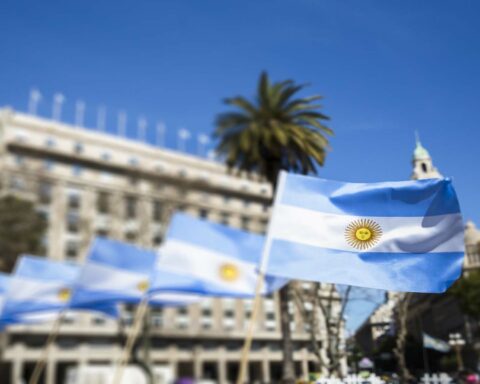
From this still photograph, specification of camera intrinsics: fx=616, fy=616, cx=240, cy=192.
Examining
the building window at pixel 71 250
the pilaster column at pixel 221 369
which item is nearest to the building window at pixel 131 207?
the building window at pixel 71 250

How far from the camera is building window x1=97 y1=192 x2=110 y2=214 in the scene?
63250mm

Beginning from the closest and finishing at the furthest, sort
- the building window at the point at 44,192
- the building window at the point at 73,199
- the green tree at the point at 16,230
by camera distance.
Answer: the green tree at the point at 16,230 → the building window at the point at 44,192 → the building window at the point at 73,199

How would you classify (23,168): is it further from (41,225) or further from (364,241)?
(364,241)

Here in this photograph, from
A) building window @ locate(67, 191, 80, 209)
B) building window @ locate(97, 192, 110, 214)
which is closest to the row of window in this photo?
building window @ locate(67, 191, 80, 209)

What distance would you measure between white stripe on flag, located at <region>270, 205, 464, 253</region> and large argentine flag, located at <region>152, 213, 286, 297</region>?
7.22m

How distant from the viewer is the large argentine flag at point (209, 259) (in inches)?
720

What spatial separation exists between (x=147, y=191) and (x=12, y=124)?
50.0ft

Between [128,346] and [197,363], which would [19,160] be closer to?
[197,363]

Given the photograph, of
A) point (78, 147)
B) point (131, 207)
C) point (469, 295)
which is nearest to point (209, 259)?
point (469, 295)

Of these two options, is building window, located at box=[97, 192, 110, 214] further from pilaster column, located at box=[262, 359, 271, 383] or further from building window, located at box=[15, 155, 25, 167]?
pilaster column, located at box=[262, 359, 271, 383]

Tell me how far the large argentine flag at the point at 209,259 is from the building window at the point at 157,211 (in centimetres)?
4740

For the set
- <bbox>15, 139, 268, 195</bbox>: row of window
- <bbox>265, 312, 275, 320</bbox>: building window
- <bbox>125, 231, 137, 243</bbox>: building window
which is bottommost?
<bbox>265, 312, 275, 320</bbox>: building window

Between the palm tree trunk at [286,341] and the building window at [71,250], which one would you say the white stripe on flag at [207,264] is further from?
the building window at [71,250]

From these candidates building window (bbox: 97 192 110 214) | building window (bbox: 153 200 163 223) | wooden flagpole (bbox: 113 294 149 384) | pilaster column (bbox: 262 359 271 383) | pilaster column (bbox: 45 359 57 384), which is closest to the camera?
wooden flagpole (bbox: 113 294 149 384)
